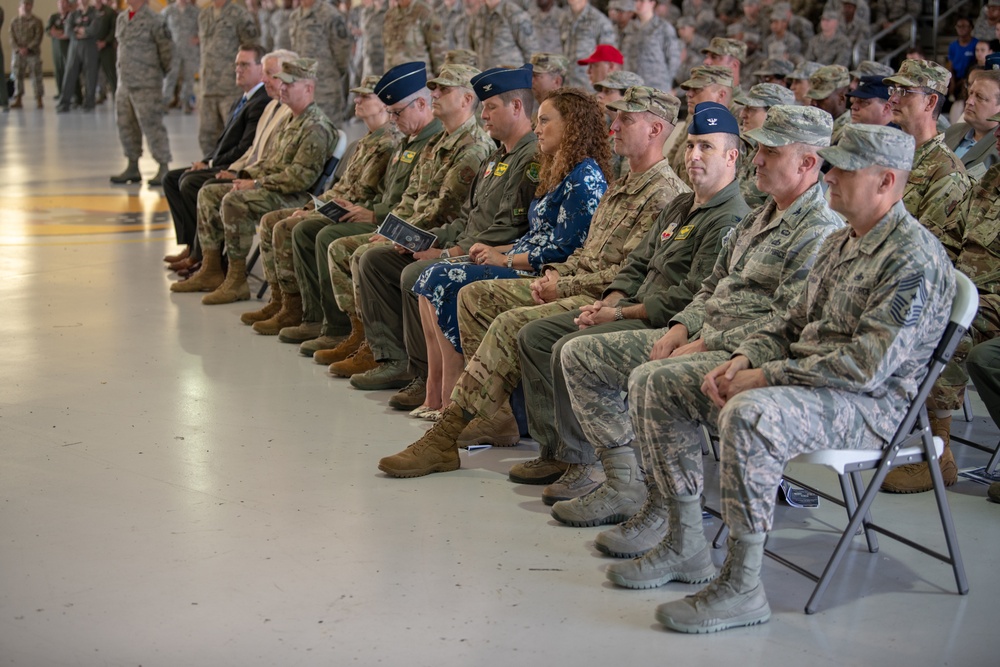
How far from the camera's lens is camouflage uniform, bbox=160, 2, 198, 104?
18984 millimetres

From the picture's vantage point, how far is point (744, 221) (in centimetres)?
369

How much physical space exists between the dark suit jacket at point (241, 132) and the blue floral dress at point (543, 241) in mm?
3643

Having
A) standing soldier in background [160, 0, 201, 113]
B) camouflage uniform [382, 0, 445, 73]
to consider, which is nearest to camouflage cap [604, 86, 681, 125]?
camouflage uniform [382, 0, 445, 73]

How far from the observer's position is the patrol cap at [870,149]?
10.1 ft

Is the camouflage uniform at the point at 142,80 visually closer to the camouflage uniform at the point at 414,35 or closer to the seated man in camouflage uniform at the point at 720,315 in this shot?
the camouflage uniform at the point at 414,35

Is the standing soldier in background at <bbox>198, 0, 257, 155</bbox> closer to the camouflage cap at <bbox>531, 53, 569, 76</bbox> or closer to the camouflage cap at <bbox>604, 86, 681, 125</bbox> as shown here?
the camouflage cap at <bbox>531, 53, 569, 76</bbox>

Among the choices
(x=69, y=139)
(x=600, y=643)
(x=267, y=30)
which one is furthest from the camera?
(x=267, y=30)

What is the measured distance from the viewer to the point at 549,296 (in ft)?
15.0

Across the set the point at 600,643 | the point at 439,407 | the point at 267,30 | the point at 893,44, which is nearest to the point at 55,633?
the point at 600,643

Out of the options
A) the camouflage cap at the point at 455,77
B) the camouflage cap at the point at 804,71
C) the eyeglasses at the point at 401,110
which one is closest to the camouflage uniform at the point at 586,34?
the camouflage cap at the point at 804,71

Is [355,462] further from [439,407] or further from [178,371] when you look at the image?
[178,371]

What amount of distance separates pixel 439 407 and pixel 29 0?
73.9 ft

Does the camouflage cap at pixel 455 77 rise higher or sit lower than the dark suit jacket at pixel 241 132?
higher

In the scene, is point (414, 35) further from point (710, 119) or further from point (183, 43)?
point (710, 119)
